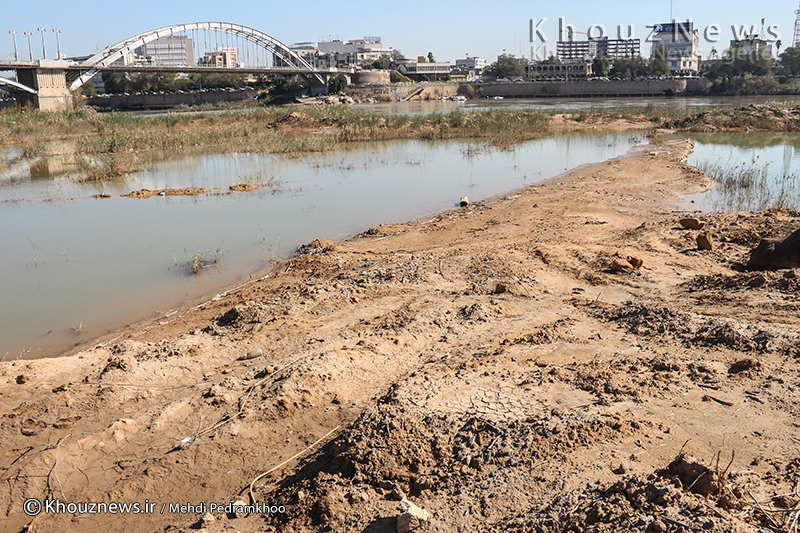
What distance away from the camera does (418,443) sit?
10.7 ft

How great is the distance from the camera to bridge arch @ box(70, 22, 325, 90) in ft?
203

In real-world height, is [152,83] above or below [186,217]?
above

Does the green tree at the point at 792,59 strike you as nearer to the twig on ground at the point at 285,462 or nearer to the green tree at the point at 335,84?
the green tree at the point at 335,84

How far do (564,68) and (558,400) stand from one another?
5398 inches

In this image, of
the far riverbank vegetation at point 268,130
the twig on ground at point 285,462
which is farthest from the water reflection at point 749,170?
the twig on ground at point 285,462

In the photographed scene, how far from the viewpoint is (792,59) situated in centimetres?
9688

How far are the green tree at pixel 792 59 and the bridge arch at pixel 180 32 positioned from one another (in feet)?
269

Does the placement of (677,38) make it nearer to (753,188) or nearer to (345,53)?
(345,53)

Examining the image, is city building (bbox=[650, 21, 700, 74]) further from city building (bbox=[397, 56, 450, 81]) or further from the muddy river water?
the muddy river water

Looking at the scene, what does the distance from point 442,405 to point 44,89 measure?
6691cm

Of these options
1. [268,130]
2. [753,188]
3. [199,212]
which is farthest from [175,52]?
[753,188]

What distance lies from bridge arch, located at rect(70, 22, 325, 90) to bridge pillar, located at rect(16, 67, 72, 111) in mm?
2640

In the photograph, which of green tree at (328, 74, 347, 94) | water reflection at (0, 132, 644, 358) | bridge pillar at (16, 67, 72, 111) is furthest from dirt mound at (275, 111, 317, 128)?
green tree at (328, 74, 347, 94)

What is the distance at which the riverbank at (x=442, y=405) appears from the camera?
2.85 metres
